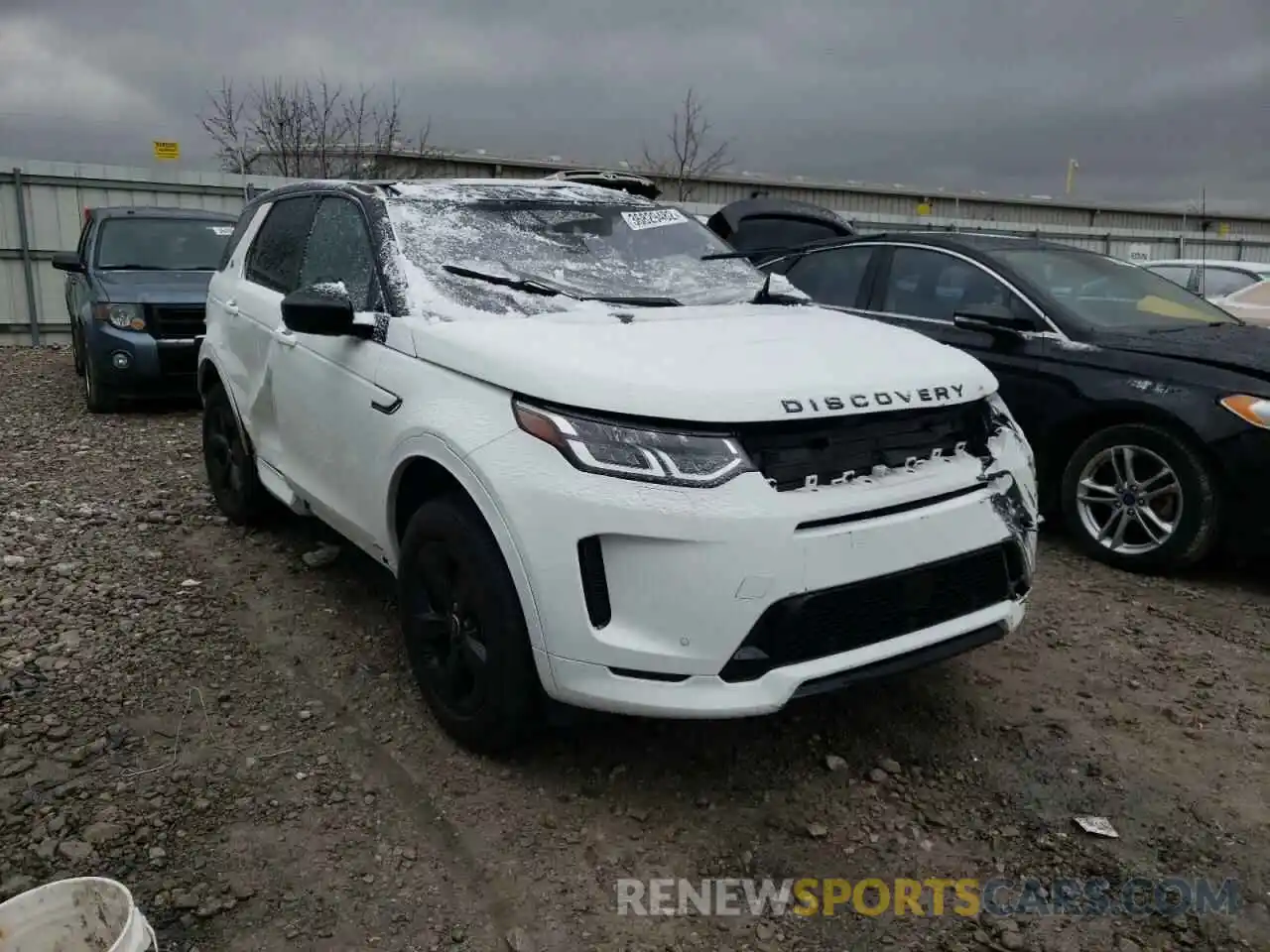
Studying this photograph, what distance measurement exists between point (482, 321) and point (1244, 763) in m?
2.77

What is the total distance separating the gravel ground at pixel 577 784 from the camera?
7.82ft

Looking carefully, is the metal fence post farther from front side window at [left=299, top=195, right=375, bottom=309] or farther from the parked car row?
front side window at [left=299, top=195, right=375, bottom=309]

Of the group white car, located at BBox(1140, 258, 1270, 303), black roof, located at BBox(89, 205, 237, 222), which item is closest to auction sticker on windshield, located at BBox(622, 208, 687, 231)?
black roof, located at BBox(89, 205, 237, 222)

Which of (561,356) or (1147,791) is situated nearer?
(561,356)

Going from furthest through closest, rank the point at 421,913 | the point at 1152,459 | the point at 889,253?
the point at 889,253
the point at 1152,459
the point at 421,913

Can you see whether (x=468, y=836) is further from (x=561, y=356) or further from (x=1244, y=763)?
(x=1244, y=763)

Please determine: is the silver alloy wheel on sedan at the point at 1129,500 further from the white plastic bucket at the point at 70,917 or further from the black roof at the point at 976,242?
the white plastic bucket at the point at 70,917

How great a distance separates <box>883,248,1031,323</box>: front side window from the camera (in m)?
5.35

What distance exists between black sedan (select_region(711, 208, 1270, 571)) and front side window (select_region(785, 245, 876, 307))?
2 centimetres

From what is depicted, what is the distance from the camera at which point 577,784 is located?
290 centimetres

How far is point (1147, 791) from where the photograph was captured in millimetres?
2883

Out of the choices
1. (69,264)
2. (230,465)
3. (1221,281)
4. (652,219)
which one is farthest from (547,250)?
(1221,281)

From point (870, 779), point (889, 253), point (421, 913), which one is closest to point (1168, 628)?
point (870, 779)

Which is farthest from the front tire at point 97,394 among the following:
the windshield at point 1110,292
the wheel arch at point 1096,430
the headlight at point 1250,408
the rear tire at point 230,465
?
the headlight at point 1250,408
